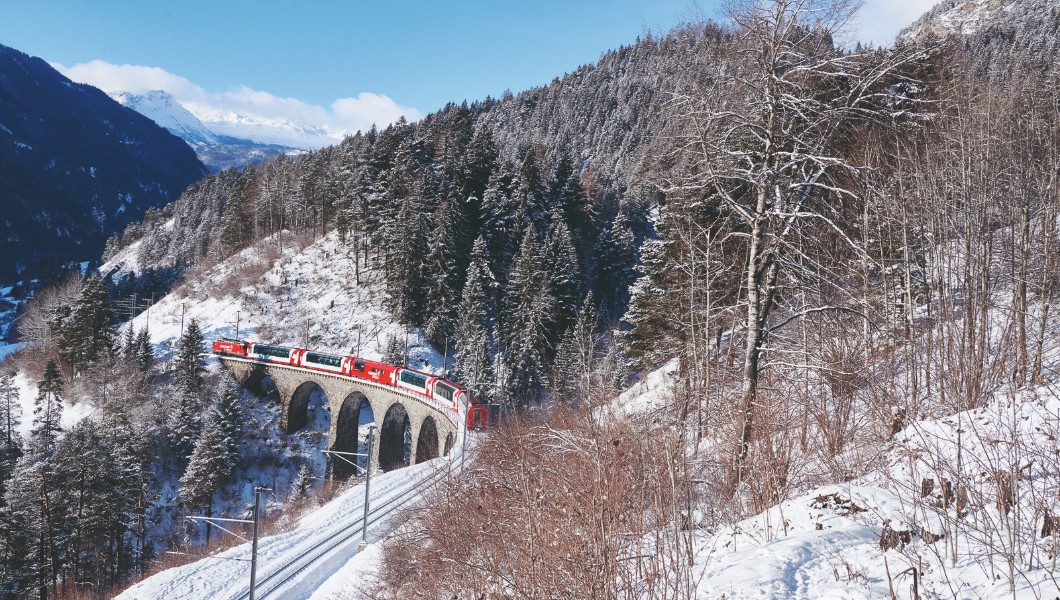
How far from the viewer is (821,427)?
19.5 feet

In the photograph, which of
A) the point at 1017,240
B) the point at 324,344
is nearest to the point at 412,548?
the point at 1017,240

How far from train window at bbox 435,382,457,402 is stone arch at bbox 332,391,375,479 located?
1099 centimetres

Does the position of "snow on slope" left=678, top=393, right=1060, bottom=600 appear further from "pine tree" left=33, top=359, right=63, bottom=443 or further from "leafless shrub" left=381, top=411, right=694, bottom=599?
"pine tree" left=33, top=359, right=63, bottom=443

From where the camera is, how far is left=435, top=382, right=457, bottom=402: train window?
93.0 feet

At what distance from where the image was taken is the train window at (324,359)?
37.8m

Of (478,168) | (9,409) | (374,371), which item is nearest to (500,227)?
(478,168)

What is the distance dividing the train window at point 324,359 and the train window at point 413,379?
23.4ft

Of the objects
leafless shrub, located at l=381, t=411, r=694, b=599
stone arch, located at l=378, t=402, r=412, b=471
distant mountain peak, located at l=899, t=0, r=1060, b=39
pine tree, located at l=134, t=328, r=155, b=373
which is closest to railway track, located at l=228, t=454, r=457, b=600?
leafless shrub, located at l=381, t=411, r=694, b=599

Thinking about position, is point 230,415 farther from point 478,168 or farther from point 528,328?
point 478,168

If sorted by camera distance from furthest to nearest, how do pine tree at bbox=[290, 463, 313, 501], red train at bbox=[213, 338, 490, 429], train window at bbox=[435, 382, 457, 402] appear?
pine tree at bbox=[290, 463, 313, 501], train window at bbox=[435, 382, 457, 402], red train at bbox=[213, 338, 490, 429]

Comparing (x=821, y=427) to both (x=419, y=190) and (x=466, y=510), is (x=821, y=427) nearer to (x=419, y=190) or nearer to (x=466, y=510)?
(x=466, y=510)

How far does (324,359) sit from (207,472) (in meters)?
10.0

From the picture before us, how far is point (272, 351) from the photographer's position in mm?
41781

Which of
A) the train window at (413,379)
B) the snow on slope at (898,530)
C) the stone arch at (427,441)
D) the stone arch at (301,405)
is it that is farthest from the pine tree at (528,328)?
the snow on slope at (898,530)
